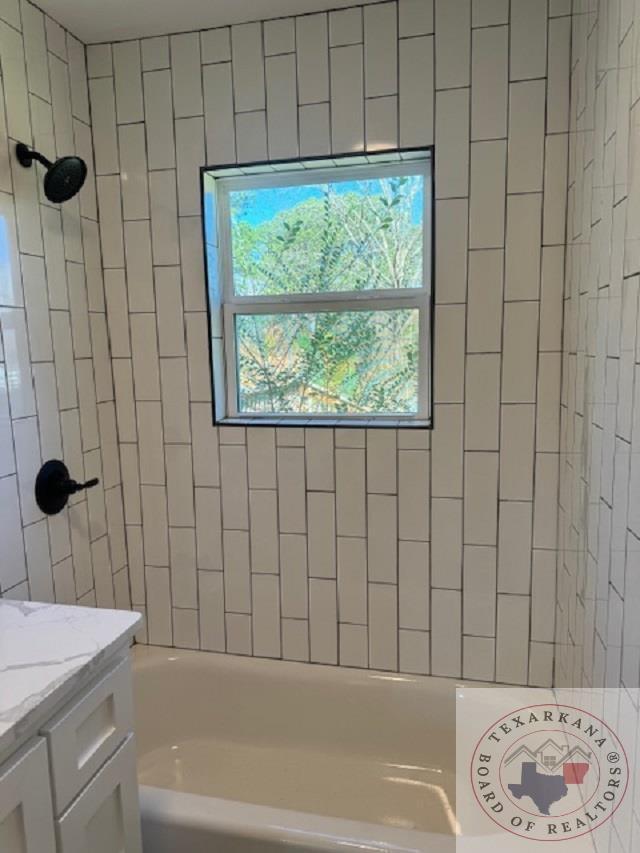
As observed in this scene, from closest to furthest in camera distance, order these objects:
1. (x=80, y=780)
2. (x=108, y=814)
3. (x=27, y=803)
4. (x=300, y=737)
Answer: (x=27, y=803) < (x=80, y=780) < (x=108, y=814) < (x=300, y=737)

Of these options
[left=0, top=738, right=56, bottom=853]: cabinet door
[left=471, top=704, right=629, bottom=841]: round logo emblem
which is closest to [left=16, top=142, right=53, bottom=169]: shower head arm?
[left=0, top=738, right=56, bottom=853]: cabinet door

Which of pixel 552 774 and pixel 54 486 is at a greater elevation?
pixel 54 486

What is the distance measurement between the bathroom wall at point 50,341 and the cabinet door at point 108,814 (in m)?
0.64

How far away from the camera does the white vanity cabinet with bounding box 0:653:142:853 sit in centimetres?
88

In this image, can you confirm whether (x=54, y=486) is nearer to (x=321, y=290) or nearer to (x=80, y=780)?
(x=80, y=780)

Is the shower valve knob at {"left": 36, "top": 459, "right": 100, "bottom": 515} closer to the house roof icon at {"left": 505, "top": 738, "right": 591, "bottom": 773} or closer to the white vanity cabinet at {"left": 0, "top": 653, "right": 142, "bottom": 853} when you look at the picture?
the white vanity cabinet at {"left": 0, "top": 653, "right": 142, "bottom": 853}

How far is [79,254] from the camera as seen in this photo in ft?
6.02

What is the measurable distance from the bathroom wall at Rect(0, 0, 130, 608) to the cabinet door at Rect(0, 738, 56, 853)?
0.73 metres

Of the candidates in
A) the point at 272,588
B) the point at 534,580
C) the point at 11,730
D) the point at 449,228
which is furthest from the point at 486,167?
the point at 11,730

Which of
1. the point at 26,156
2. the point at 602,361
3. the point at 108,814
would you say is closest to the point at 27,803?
the point at 108,814

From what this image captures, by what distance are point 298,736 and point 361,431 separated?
1.07 m

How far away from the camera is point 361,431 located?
1.82m

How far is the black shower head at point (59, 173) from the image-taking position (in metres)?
1.51

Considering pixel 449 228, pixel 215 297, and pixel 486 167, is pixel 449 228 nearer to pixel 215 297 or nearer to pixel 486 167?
pixel 486 167
